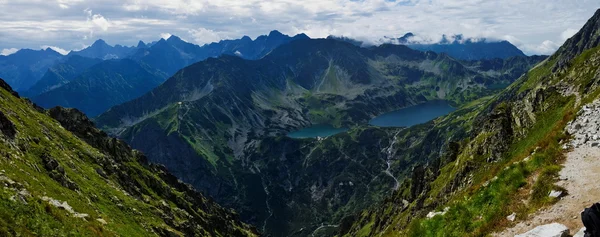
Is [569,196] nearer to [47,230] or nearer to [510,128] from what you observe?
[47,230]

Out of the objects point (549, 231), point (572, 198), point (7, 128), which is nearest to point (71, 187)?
point (7, 128)

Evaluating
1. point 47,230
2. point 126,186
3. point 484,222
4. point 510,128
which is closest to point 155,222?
point 126,186

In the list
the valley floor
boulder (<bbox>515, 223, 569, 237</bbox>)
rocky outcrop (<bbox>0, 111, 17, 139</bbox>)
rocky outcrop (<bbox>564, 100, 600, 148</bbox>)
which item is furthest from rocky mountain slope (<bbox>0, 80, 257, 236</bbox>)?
rocky outcrop (<bbox>564, 100, 600, 148</bbox>)

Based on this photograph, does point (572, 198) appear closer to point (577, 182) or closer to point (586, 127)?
point (577, 182)

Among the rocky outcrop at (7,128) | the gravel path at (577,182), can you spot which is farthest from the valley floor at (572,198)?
the rocky outcrop at (7,128)

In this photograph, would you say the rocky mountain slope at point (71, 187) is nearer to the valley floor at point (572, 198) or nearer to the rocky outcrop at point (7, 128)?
the rocky outcrop at point (7, 128)
